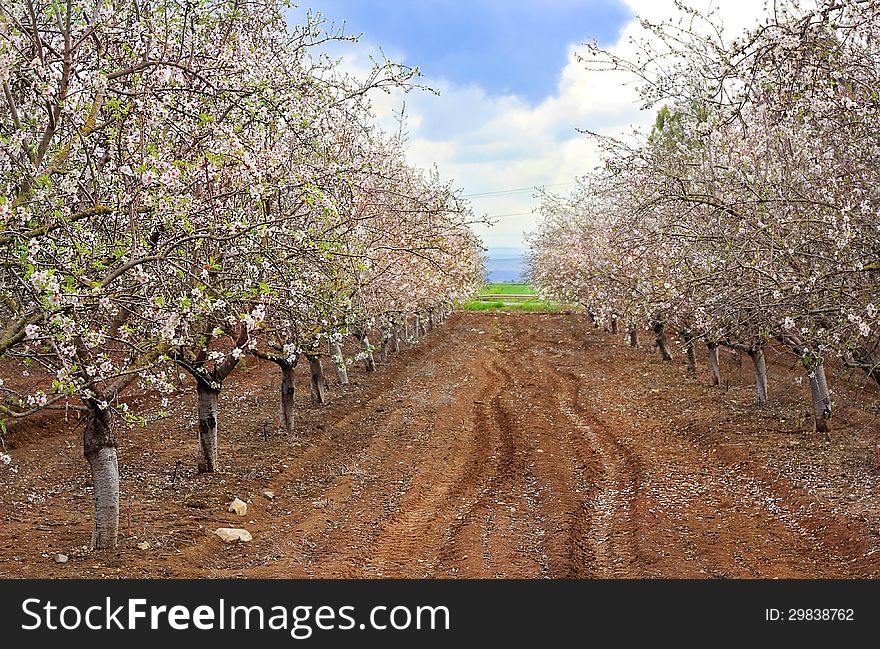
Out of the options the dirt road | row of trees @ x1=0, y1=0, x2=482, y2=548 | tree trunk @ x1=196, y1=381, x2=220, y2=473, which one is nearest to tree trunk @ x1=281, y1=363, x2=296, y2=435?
the dirt road

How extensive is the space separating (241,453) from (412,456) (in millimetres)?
3501

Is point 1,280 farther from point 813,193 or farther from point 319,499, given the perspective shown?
point 813,193

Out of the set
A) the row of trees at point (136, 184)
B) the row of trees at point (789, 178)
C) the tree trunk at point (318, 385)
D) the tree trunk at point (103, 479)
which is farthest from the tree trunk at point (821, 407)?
the tree trunk at point (103, 479)

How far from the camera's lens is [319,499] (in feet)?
43.0

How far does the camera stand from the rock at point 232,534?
10.8 metres

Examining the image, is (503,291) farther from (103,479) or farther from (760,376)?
(103,479)

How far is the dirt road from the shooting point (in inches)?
381

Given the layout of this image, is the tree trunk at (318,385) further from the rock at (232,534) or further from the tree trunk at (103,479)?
the tree trunk at (103,479)

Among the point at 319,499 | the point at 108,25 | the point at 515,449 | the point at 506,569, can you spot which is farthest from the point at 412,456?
the point at 108,25

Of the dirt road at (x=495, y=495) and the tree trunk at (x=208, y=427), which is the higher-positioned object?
the tree trunk at (x=208, y=427)

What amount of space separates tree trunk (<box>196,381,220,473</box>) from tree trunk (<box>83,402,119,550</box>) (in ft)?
12.9

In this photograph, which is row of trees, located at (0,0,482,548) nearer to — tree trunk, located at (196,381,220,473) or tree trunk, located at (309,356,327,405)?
tree trunk, located at (196,381,220,473)

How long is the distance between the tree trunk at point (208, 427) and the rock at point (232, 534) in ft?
10.7

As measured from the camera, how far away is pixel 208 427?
14.1 metres
